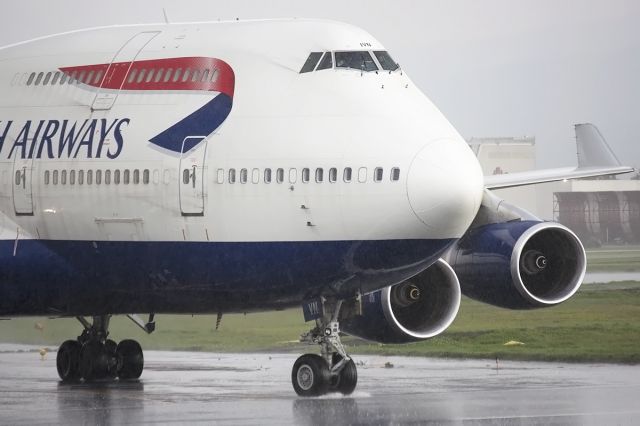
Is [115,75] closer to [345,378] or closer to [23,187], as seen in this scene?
[23,187]

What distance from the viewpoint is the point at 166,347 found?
26531 millimetres

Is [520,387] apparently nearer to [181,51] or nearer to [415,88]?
[415,88]

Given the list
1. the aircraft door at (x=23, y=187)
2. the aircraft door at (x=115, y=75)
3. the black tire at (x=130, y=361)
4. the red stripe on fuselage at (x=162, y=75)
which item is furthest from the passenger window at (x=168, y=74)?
the black tire at (x=130, y=361)

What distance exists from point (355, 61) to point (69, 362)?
6965mm

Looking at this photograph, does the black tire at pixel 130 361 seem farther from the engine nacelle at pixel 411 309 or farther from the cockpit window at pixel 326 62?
the cockpit window at pixel 326 62

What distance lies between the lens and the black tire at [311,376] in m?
17.7

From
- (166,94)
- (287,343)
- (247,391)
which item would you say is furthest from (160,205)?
(287,343)

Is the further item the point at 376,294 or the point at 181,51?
the point at 376,294

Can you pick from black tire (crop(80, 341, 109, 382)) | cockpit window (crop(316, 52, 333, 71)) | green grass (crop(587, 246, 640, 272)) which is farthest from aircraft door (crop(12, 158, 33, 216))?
green grass (crop(587, 246, 640, 272))

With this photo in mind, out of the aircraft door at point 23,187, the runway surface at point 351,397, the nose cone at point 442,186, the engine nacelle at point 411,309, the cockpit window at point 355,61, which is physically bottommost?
the runway surface at point 351,397

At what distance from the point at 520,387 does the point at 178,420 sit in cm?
523

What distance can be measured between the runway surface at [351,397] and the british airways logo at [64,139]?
3.08 metres

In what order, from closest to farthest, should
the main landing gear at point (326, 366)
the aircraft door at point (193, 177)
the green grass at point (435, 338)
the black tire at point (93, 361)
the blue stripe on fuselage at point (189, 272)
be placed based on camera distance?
the blue stripe on fuselage at point (189, 272) → the aircraft door at point (193, 177) → the main landing gear at point (326, 366) → the black tire at point (93, 361) → the green grass at point (435, 338)

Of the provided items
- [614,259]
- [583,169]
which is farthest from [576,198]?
[583,169]
